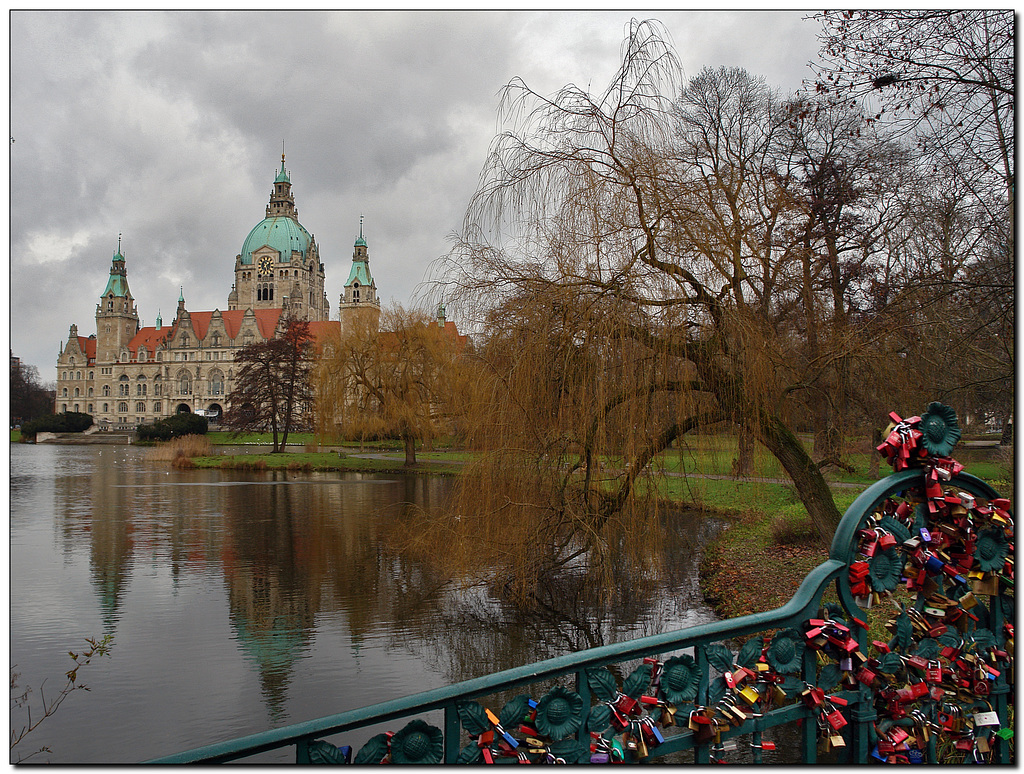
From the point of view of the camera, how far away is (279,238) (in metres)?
110

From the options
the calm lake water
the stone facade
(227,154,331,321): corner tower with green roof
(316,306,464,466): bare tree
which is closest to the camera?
the calm lake water

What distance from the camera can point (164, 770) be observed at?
1.95 m

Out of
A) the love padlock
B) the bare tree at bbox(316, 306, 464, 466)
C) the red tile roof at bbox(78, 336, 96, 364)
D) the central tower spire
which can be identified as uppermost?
the central tower spire

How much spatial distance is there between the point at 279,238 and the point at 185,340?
72.2ft

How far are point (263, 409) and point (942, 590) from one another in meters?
44.5

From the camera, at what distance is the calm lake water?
20.8 feet

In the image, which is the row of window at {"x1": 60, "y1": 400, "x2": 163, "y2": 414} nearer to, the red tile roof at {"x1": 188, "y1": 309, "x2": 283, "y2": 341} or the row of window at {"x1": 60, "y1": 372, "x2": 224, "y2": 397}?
the row of window at {"x1": 60, "y1": 372, "x2": 224, "y2": 397}

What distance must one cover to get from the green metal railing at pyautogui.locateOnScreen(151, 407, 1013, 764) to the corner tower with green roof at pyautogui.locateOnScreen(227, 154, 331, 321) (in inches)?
4135

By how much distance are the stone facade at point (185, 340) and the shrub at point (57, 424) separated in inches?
1083

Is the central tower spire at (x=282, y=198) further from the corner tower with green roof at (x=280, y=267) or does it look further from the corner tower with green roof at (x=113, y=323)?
the corner tower with green roof at (x=113, y=323)

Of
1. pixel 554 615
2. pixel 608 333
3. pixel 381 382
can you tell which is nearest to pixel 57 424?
pixel 381 382

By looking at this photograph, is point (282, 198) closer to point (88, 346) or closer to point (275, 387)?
point (88, 346)

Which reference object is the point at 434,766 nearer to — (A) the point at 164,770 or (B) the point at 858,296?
(A) the point at 164,770

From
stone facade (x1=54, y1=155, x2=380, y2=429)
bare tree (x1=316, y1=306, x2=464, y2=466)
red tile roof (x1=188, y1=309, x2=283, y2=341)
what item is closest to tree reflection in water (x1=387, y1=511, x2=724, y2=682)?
bare tree (x1=316, y1=306, x2=464, y2=466)
